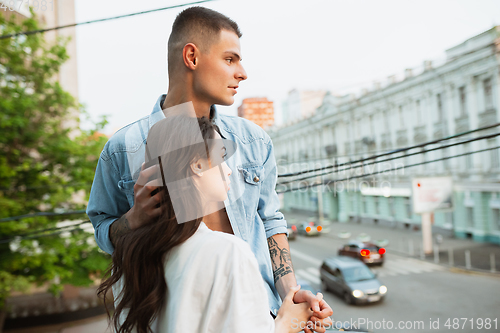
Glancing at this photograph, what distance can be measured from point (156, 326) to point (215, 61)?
0.88 meters

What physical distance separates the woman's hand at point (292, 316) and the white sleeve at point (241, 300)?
12 centimetres

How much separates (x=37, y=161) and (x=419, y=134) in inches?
550

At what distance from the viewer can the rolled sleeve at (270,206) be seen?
1.42m

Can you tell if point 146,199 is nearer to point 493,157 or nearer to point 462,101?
point 493,157

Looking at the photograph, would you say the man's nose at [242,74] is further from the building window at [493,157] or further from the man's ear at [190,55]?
the building window at [493,157]

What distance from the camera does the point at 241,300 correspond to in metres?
0.91

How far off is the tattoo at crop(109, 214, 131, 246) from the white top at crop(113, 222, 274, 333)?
0.95ft

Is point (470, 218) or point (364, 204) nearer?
point (470, 218)

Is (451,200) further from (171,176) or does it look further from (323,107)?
(171,176)

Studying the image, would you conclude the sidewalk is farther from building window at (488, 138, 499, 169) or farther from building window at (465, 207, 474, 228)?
building window at (488, 138, 499, 169)

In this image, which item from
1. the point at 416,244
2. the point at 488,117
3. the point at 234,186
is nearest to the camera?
the point at 234,186

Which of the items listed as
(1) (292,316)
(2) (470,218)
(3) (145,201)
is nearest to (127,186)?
(3) (145,201)

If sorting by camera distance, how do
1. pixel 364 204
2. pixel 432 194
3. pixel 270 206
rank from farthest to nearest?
pixel 364 204 → pixel 432 194 → pixel 270 206

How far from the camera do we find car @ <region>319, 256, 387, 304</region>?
9.97 meters
